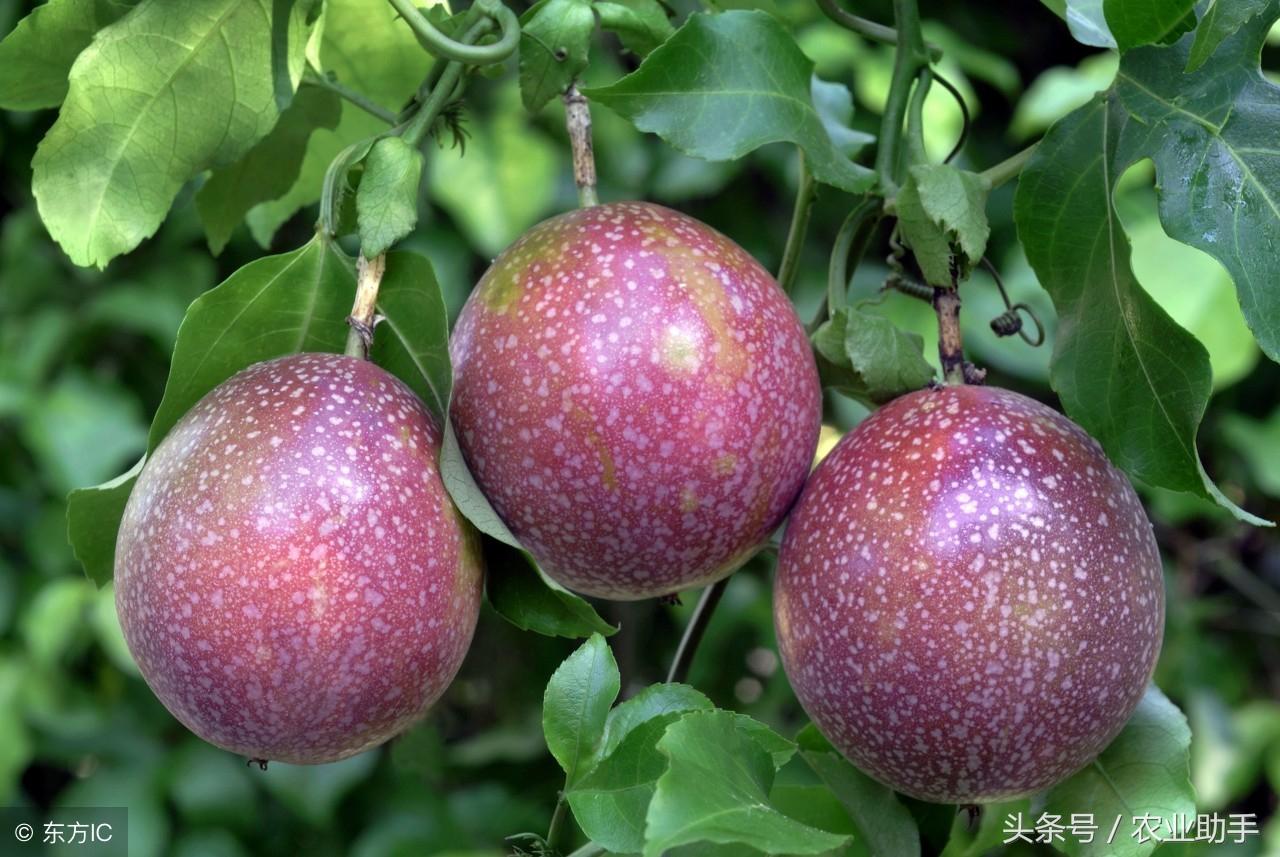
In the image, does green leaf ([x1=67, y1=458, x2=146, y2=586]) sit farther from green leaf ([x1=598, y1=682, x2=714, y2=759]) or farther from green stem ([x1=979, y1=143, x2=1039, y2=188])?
green stem ([x1=979, y1=143, x2=1039, y2=188])

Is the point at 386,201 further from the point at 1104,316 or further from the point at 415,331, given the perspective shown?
the point at 1104,316

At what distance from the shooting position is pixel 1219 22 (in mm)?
551

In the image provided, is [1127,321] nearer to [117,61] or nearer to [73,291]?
[117,61]

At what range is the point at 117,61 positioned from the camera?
1.98 feet

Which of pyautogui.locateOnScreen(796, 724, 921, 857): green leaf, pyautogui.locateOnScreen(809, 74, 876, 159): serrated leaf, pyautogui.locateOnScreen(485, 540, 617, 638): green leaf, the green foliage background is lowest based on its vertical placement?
the green foliage background

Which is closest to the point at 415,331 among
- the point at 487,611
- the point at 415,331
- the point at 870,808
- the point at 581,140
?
the point at 415,331

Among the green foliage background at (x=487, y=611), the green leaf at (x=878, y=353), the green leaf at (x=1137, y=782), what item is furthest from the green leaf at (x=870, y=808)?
the green foliage background at (x=487, y=611)

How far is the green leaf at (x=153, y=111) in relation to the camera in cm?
61

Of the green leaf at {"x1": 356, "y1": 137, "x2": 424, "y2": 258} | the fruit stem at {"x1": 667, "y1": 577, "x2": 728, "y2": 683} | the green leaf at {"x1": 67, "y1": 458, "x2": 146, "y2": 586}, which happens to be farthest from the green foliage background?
the green leaf at {"x1": 356, "y1": 137, "x2": 424, "y2": 258}

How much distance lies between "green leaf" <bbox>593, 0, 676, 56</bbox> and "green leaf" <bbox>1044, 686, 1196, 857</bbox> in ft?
1.31

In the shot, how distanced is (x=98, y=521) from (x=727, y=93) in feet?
1.17

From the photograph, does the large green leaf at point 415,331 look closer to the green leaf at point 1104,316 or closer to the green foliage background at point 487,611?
the green leaf at point 1104,316

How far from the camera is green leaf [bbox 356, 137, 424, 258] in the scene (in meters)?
0.59

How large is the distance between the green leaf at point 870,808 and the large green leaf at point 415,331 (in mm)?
261
